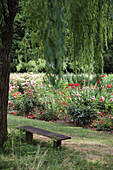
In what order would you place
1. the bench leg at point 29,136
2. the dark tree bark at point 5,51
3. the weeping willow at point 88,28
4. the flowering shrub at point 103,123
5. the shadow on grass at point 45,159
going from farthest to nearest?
1. the flowering shrub at point 103,123
2. the bench leg at point 29,136
3. the dark tree bark at point 5,51
4. the shadow on grass at point 45,159
5. the weeping willow at point 88,28

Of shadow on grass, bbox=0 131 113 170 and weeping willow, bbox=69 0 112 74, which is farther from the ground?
weeping willow, bbox=69 0 112 74

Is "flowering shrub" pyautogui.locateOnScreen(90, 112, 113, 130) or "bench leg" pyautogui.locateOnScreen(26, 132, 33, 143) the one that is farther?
"flowering shrub" pyautogui.locateOnScreen(90, 112, 113, 130)

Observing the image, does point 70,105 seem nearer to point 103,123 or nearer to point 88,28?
point 103,123

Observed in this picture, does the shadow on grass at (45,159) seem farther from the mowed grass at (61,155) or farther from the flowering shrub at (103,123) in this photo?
the flowering shrub at (103,123)

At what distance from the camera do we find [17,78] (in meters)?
9.90

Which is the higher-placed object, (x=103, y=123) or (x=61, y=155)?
(x=61, y=155)

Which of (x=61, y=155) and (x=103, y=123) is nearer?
(x=61, y=155)

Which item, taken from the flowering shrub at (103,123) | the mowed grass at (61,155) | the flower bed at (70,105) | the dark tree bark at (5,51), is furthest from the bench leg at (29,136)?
the flowering shrub at (103,123)

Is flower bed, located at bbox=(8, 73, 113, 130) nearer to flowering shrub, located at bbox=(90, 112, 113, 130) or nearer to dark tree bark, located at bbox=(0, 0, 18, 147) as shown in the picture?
flowering shrub, located at bbox=(90, 112, 113, 130)

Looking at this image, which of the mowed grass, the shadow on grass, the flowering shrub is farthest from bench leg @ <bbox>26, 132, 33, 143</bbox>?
the flowering shrub

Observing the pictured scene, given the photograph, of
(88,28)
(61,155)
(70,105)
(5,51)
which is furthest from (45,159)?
(70,105)

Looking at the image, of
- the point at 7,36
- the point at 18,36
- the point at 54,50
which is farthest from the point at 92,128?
the point at 18,36

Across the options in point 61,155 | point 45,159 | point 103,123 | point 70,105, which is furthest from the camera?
point 70,105

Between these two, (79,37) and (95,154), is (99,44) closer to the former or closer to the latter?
(79,37)
